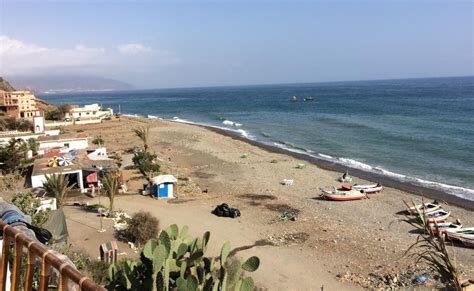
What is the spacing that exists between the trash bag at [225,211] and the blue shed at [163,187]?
369cm

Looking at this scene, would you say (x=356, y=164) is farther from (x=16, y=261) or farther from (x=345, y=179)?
(x=16, y=261)

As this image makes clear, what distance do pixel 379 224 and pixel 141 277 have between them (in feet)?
54.4

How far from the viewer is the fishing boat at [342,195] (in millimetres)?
25141

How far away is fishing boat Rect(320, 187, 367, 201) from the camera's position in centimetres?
2514

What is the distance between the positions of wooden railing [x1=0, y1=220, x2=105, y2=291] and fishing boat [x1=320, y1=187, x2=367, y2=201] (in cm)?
2283

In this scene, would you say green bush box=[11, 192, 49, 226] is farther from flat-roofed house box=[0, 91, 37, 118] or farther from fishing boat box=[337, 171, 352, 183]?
flat-roofed house box=[0, 91, 37, 118]

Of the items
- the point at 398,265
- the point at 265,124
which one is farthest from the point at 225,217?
the point at 265,124

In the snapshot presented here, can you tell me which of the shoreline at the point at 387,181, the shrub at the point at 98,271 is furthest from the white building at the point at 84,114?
the shrub at the point at 98,271

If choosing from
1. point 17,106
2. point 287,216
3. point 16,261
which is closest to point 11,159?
point 287,216

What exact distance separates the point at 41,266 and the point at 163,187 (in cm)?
2098

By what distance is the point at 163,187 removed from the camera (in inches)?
947

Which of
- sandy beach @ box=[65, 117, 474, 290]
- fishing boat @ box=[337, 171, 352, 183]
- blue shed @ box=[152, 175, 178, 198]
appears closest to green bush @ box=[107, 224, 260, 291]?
sandy beach @ box=[65, 117, 474, 290]

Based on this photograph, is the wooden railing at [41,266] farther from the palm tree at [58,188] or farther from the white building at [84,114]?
the white building at [84,114]

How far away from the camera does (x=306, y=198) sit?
2589cm
